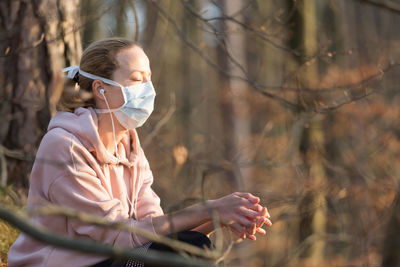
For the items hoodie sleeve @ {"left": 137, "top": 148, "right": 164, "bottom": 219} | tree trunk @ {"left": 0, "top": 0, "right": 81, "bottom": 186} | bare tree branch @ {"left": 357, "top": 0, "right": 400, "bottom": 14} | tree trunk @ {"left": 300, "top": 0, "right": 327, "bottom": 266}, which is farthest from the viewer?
tree trunk @ {"left": 300, "top": 0, "right": 327, "bottom": 266}

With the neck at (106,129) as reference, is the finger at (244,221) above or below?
below

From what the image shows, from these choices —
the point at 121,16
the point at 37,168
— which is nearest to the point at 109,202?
the point at 37,168

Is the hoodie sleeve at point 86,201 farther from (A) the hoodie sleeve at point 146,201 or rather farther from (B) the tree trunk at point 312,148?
(B) the tree trunk at point 312,148

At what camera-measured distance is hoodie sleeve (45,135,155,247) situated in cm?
236

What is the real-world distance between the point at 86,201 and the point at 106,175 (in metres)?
0.28

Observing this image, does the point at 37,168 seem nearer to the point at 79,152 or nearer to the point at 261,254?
the point at 79,152

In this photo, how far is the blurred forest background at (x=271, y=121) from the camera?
12.3 feet

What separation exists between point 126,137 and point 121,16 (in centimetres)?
192

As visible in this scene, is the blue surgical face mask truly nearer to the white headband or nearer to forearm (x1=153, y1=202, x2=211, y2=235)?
the white headband

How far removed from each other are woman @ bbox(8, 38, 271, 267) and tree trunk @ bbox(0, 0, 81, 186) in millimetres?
1081

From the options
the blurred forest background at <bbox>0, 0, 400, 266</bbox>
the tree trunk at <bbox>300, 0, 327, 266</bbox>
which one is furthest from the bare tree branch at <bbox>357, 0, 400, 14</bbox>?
the tree trunk at <bbox>300, 0, 327, 266</bbox>

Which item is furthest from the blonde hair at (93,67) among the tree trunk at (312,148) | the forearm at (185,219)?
the tree trunk at (312,148)

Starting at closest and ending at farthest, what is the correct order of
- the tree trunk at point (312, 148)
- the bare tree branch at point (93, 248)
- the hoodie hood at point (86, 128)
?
the bare tree branch at point (93, 248) < the hoodie hood at point (86, 128) < the tree trunk at point (312, 148)

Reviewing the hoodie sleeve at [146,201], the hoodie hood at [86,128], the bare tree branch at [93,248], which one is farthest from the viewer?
the hoodie sleeve at [146,201]
